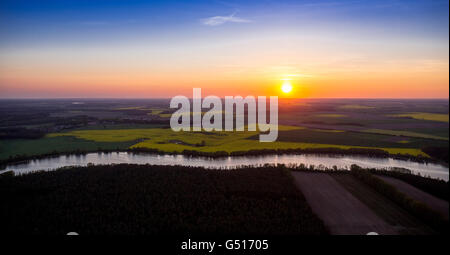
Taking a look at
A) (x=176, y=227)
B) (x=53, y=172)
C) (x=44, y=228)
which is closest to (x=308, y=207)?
(x=176, y=227)

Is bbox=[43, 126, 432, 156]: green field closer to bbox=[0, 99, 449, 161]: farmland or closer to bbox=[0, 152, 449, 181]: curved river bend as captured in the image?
bbox=[0, 99, 449, 161]: farmland

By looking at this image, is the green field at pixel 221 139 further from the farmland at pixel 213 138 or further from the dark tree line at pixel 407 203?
the dark tree line at pixel 407 203

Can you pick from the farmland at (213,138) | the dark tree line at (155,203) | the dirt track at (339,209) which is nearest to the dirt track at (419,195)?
the dirt track at (339,209)

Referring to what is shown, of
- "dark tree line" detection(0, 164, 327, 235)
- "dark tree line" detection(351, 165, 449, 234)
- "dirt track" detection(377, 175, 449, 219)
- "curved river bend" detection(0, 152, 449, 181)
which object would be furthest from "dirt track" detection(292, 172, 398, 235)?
"curved river bend" detection(0, 152, 449, 181)

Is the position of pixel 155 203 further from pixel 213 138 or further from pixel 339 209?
pixel 213 138

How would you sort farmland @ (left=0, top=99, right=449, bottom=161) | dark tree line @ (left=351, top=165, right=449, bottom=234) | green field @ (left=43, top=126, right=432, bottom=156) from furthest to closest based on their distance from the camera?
green field @ (left=43, top=126, right=432, bottom=156)
farmland @ (left=0, top=99, right=449, bottom=161)
dark tree line @ (left=351, top=165, right=449, bottom=234)

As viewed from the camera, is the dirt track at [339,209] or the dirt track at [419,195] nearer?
the dirt track at [419,195]
